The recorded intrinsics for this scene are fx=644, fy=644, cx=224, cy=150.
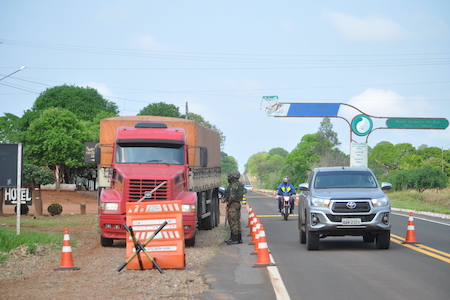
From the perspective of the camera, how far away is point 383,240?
49.3ft

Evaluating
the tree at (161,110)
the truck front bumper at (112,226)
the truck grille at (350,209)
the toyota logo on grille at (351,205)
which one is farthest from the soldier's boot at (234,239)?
the tree at (161,110)

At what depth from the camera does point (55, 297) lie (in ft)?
29.1

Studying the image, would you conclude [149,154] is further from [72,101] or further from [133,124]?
[72,101]

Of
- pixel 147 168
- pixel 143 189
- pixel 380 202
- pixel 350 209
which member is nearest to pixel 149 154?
pixel 147 168

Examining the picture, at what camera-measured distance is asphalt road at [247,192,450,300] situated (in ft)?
29.9

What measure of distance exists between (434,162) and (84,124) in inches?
3006

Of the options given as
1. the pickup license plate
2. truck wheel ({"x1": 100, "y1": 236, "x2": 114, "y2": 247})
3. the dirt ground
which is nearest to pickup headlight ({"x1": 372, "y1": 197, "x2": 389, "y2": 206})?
the pickup license plate

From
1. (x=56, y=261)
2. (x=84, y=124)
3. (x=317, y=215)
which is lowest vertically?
(x=56, y=261)

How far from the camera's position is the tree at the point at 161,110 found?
300 ft

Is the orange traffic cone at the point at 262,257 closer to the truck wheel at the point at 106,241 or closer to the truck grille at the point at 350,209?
the truck grille at the point at 350,209

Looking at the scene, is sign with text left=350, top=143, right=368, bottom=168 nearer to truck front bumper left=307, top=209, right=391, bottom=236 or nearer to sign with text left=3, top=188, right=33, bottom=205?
sign with text left=3, top=188, right=33, bottom=205

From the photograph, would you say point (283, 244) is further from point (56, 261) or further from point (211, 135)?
point (211, 135)

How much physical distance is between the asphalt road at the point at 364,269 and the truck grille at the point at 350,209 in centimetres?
95

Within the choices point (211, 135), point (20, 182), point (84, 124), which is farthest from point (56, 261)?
point (84, 124)
